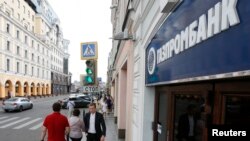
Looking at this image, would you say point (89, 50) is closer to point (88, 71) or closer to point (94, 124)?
point (88, 71)

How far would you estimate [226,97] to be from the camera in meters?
2.46

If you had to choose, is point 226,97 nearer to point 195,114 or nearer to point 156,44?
point 195,114

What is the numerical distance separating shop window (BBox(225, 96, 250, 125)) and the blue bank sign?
0.26m

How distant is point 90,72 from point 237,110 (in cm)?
917

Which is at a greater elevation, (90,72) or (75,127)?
(90,72)

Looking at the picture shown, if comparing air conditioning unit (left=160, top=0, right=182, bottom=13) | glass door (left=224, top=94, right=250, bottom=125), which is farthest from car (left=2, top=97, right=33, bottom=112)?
glass door (left=224, top=94, right=250, bottom=125)

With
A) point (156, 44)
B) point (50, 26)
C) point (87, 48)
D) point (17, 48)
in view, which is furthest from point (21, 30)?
point (156, 44)

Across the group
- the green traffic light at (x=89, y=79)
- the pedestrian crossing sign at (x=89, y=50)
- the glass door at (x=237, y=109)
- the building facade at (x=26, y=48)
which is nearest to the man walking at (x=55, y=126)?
the green traffic light at (x=89, y=79)

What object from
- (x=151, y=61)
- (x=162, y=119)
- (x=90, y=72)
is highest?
(x=151, y=61)

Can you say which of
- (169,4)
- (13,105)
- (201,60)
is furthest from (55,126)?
(13,105)

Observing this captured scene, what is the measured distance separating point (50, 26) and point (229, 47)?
8352cm

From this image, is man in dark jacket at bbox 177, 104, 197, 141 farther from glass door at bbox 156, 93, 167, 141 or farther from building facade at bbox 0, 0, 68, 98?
building facade at bbox 0, 0, 68, 98

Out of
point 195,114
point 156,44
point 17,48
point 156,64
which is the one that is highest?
point 17,48

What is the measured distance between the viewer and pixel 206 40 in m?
2.38
